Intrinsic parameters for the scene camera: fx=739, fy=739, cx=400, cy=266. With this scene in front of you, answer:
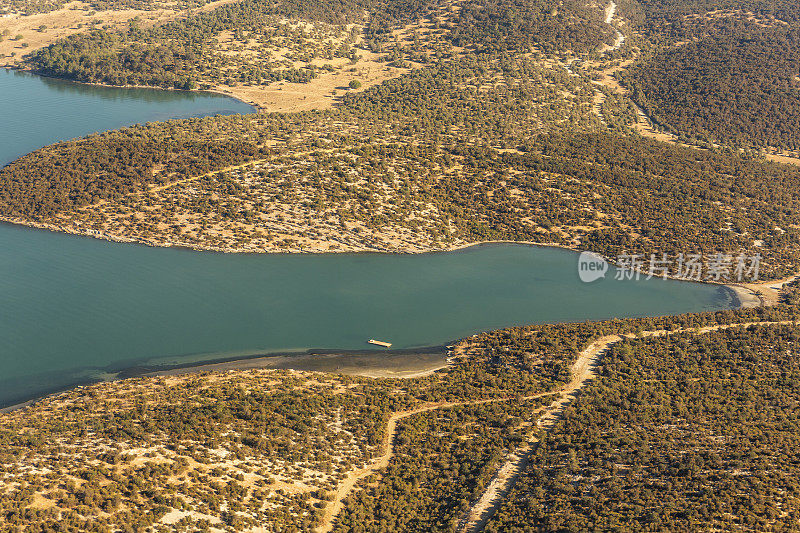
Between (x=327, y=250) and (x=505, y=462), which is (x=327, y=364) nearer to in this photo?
(x=505, y=462)

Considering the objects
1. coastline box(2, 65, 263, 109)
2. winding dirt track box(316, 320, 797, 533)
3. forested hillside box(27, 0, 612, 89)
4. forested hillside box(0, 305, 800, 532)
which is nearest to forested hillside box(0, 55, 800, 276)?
coastline box(2, 65, 263, 109)

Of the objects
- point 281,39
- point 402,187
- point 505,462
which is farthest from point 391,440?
point 281,39

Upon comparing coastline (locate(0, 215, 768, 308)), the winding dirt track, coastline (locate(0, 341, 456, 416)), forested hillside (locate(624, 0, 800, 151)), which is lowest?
the winding dirt track

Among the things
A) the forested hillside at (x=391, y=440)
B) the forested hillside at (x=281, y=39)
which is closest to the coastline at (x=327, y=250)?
the forested hillside at (x=391, y=440)

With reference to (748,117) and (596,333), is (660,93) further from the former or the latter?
(596,333)

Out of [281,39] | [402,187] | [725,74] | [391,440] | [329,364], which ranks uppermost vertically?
[281,39]

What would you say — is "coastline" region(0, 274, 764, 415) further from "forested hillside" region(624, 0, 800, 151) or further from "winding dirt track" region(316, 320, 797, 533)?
"forested hillside" region(624, 0, 800, 151)

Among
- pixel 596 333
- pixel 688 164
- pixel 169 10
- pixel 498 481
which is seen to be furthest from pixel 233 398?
pixel 169 10
